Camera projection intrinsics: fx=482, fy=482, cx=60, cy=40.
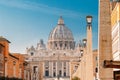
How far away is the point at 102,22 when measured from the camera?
59.2ft

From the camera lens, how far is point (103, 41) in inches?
706

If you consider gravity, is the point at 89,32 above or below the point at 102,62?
above

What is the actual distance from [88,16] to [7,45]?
48.5 meters

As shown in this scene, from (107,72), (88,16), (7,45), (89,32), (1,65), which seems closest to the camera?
(107,72)

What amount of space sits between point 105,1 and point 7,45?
58.7 metres

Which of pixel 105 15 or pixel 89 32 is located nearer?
pixel 105 15

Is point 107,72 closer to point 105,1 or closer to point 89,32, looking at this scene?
point 105,1

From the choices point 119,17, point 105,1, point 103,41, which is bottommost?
point 103,41

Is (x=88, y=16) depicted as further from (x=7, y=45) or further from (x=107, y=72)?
(x=7, y=45)

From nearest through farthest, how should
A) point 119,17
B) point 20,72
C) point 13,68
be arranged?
point 119,17 < point 13,68 < point 20,72

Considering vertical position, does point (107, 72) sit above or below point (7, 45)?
below

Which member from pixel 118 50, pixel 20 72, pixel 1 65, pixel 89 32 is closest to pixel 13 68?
pixel 20 72

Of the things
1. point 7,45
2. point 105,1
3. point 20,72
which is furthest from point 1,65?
point 105,1

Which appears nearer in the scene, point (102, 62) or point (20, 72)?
point (102, 62)
